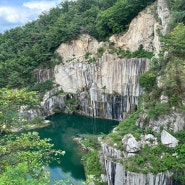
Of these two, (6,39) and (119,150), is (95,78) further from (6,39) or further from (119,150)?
(119,150)

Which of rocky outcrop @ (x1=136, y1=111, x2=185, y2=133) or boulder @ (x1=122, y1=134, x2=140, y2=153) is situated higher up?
rocky outcrop @ (x1=136, y1=111, x2=185, y2=133)

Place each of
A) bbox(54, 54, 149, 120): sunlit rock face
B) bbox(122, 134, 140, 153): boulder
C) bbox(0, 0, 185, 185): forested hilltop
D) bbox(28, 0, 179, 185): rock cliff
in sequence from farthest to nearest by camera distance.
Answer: bbox(54, 54, 149, 120): sunlit rock face < bbox(28, 0, 179, 185): rock cliff < bbox(122, 134, 140, 153): boulder < bbox(0, 0, 185, 185): forested hilltop

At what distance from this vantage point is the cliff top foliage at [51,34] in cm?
2991

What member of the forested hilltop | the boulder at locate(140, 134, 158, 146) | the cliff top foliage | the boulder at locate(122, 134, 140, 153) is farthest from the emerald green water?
the cliff top foliage

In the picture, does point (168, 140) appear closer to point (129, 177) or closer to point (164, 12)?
point (129, 177)

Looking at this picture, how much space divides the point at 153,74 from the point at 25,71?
17908 mm

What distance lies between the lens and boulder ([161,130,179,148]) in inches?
616

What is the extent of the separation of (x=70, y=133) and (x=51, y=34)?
11948 millimetres

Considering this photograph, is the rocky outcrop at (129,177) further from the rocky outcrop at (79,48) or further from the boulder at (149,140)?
the rocky outcrop at (79,48)

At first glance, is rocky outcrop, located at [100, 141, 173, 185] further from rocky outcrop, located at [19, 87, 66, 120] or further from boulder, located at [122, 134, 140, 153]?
rocky outcrop, located at [19, 87, 66, 120]

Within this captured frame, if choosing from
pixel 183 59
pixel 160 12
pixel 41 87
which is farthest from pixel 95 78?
pixel 183 59

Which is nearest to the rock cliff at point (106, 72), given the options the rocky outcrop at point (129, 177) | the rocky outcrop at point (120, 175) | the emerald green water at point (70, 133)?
the emerald green water at point (70, 133)

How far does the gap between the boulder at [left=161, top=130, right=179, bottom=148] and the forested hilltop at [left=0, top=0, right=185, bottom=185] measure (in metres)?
0.16

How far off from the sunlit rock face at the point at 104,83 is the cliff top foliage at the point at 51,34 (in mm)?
2647
